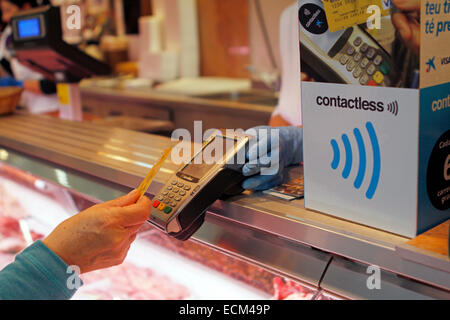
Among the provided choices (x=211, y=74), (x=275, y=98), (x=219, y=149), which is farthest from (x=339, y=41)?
(x=211, y=74)

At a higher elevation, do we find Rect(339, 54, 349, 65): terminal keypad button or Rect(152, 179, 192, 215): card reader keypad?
Rect(339, 54, 349, 65): terminal keypad button

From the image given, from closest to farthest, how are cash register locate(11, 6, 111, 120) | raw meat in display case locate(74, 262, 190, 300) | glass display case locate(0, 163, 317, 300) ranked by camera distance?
glass display case locate(0, 163, 317, 300), raw meat in display case locate(74, 262, 190, 300), cash register locate(11, 6, 111, 120)

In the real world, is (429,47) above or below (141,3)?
below

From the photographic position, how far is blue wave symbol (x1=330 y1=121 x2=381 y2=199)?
73 centimetres

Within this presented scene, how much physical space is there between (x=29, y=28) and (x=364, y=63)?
184 centimetres

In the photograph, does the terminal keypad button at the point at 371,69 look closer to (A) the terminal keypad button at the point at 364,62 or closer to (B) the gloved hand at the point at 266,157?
(A) the terminal keypad button at the point at 364,62

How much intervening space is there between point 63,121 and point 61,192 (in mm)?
433

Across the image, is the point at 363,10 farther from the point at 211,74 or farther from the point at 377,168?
the point at 211,74

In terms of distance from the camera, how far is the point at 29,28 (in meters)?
2.12

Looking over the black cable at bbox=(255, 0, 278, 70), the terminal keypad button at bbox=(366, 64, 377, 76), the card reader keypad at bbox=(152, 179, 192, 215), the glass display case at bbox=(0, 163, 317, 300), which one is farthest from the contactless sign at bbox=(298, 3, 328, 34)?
the black cable at bbox=(255, 0, 278, 70)

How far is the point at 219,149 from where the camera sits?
3.05 ft

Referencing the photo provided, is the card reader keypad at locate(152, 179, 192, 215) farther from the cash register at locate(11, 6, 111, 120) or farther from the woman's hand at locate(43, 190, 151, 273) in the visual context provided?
the cash register at locate(11, 6, 111, 120)

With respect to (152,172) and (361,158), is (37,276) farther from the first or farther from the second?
(361,158)

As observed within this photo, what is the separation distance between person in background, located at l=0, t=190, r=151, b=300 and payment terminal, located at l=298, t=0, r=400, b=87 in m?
0.40
